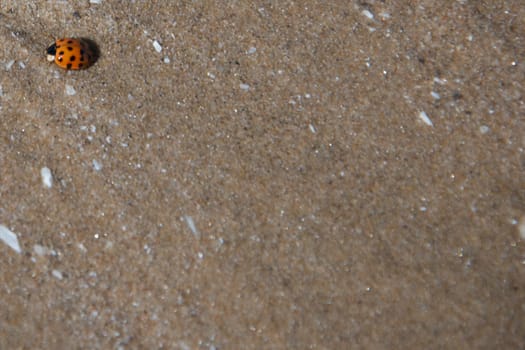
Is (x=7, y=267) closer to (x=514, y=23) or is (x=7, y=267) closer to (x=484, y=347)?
(x=484, y=347)

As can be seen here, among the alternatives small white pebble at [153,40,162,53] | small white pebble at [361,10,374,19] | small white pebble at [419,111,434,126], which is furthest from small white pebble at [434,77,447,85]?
small white pebble at [153,40,162,53]

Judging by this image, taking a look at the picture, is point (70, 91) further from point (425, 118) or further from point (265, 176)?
point (425, 118)

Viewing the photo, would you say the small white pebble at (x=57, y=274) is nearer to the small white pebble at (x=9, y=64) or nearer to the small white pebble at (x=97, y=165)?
the small white pebble at (x=97, y=165)

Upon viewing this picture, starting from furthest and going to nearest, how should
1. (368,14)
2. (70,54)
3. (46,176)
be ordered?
(368,14) < (70,54) < (46,176)

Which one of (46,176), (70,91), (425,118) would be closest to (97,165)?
(46,176)

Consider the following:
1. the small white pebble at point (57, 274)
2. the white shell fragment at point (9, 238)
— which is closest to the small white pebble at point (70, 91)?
the white shell fragment at point (9, 238)

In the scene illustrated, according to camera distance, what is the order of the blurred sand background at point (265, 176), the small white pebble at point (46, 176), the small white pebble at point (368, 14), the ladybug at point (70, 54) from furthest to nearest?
the small white pebble at point (368, 14)
the ladybug at point (70, 54)
the small white pebble at point (46, 176)
the blurred sand background at point (265, 176)
